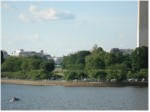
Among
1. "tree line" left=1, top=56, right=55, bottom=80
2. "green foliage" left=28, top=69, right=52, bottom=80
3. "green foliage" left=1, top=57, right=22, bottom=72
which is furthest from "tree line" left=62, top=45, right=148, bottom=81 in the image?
"green foliage" left=1, top=57, right=22, bottom=72

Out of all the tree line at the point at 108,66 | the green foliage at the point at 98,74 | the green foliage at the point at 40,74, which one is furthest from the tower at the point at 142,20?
the green foliage at the point at 40,74

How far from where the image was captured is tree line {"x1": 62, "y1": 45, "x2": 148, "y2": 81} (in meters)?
23.8

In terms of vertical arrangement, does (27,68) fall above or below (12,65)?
below

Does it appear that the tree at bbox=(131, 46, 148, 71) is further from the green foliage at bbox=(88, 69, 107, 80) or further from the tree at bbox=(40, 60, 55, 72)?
the tree at bbox=(40, 60, 55, 72)

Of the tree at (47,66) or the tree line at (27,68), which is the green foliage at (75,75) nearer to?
the tree line at (27,68)

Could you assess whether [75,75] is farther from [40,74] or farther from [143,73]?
[143,73]

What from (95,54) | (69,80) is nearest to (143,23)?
(95,54)

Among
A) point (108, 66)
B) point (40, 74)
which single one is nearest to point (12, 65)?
point (40, 74)

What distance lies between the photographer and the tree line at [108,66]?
23.8 metres

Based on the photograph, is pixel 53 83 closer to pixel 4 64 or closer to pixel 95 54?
pixel 95 54

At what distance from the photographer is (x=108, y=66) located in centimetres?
2553

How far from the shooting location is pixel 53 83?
24062 millimetres

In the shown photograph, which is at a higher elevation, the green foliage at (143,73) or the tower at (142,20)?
the tower at (142,20)

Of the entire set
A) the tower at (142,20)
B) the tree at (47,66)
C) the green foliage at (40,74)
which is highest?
the tower at (142,20)
